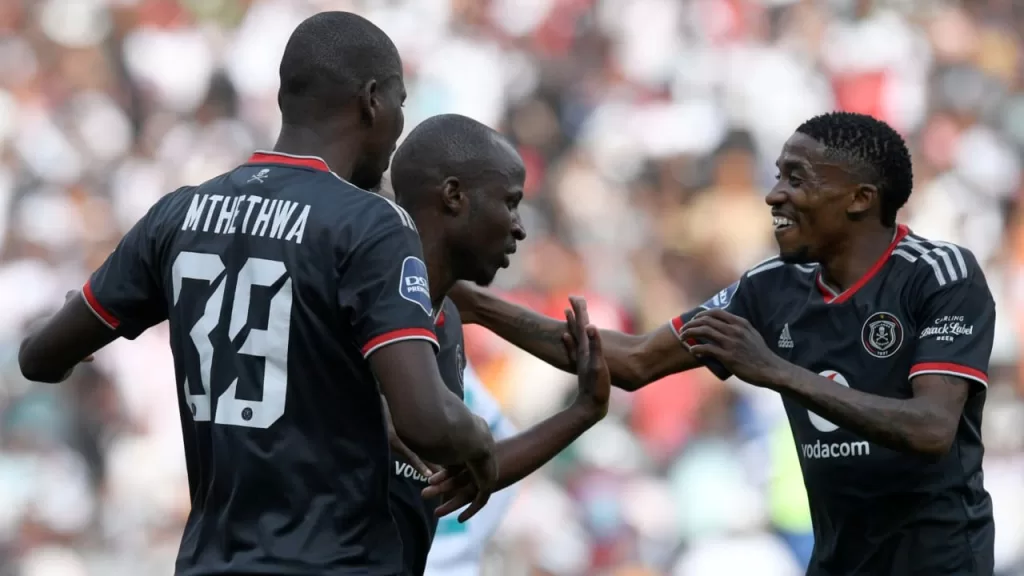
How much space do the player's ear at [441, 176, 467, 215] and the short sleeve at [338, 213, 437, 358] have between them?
2.81 ft

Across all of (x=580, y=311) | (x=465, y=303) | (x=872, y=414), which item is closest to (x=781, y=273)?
(x=872, y=414)

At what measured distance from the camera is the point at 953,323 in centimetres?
414

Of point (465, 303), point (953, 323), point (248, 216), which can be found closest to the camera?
point (248, 216)

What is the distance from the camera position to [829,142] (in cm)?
448

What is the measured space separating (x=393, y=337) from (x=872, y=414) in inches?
59.3

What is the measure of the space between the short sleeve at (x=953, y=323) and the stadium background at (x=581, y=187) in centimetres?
447

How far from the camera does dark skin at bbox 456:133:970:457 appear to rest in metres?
3.99

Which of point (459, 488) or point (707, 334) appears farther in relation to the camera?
point (707, 334)

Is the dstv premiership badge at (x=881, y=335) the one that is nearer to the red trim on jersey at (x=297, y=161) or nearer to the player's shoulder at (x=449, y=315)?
the player's shoulder at (x=449, y=315)

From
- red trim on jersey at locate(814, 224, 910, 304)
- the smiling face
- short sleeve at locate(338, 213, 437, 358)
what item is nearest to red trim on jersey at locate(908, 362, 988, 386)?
red trim on jersey at locate(814, 224, 910, 304)

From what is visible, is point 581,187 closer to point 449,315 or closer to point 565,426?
point 449,315

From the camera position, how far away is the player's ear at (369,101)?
343 centimetres

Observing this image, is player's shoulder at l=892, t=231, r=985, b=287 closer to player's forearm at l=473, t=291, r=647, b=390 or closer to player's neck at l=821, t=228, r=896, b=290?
player's neck at l=821, t=228, r=896, b=290

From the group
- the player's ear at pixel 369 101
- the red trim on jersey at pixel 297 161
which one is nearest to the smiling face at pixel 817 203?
the player's ear at pixel 369 101
